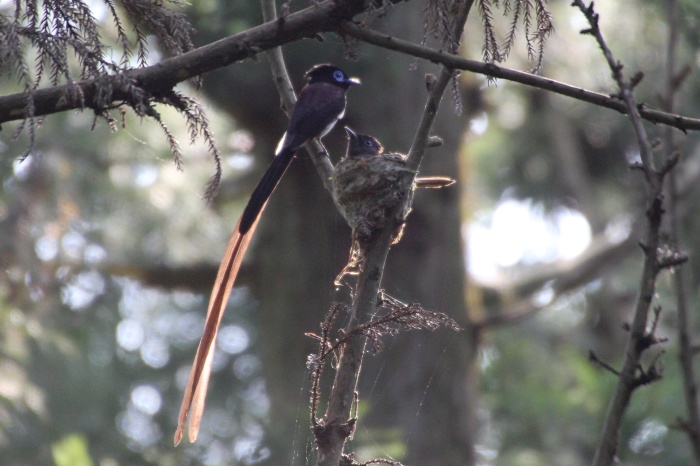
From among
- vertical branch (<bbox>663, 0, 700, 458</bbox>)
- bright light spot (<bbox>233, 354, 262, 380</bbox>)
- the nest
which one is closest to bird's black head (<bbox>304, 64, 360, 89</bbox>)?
the nest

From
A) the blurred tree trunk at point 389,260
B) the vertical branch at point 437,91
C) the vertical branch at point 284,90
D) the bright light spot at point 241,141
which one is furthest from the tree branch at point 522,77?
the bright light spot at point 241,141

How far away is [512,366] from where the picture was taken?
759cm

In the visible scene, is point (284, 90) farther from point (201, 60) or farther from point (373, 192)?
point (201, 60)

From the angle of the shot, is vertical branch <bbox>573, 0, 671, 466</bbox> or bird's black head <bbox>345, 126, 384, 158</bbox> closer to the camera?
vertical branch <bbox>573, 0, 671, 466</bbox>

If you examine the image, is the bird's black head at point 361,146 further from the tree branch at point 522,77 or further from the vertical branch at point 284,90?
the tree branch at point 522,77

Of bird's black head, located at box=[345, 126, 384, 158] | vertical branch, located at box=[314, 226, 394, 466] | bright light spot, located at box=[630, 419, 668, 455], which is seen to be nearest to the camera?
vertical branch, located at box=[314, 226, 394, 466]

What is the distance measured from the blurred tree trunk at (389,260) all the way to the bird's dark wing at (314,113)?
1.53 m

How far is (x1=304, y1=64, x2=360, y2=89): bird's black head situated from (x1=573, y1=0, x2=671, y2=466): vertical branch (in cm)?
220

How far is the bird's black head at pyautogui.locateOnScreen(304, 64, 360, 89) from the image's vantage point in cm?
419

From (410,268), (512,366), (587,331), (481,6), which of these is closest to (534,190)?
(587,331)

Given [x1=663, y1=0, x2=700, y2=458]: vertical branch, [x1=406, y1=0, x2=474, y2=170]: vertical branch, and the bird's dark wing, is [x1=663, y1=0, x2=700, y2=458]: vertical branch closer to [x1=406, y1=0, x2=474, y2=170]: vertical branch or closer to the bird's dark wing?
[x1=406, y1=0, x2=474, y2=170]: vertical branch

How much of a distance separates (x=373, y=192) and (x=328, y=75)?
53.0 inches

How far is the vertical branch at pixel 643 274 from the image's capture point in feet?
6.39

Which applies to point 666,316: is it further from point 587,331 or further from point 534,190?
point 534,190
